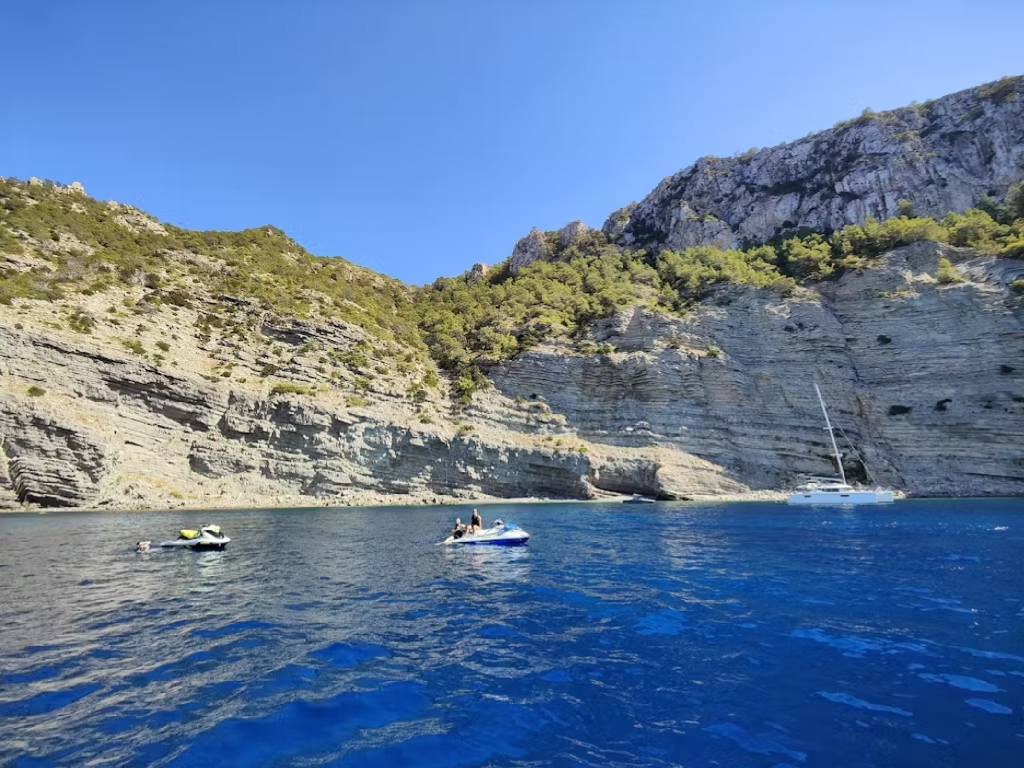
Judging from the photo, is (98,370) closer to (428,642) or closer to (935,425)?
(428,642)

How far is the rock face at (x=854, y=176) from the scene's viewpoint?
7800cm

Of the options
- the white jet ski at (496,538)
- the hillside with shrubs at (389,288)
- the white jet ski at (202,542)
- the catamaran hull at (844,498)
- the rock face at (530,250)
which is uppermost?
the rock face at (530,250)

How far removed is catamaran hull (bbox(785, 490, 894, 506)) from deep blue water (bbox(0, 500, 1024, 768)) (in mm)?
27997

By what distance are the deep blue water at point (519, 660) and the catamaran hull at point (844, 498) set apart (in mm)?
27997

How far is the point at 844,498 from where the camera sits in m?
46.8

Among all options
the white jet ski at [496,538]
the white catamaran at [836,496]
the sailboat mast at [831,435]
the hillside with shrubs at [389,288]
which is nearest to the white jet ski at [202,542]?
the white jet ski at [496,538]

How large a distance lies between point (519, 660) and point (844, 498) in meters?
47.2

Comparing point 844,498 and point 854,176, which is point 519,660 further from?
point 854,176

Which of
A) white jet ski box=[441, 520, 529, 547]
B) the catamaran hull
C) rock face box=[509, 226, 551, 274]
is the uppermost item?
rock face box=[509, 226, 551, 274]

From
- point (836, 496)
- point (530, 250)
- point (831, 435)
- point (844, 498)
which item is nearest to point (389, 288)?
point (530, 250)

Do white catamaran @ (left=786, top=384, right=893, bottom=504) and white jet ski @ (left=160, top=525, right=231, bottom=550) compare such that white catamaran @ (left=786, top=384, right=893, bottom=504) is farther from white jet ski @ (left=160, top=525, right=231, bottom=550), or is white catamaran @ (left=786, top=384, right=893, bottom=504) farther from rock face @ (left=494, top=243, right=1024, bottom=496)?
white jet ski @ (left=160, top=525, right=231, bottom=550)

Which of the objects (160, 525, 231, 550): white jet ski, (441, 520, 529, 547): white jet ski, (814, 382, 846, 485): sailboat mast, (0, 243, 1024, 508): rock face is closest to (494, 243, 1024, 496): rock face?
(0, 243, 1024, 508): rock face

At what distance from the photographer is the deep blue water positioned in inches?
256

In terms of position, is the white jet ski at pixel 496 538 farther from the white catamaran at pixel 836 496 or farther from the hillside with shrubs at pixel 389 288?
the hillside with shrubs at pixel 389 288
